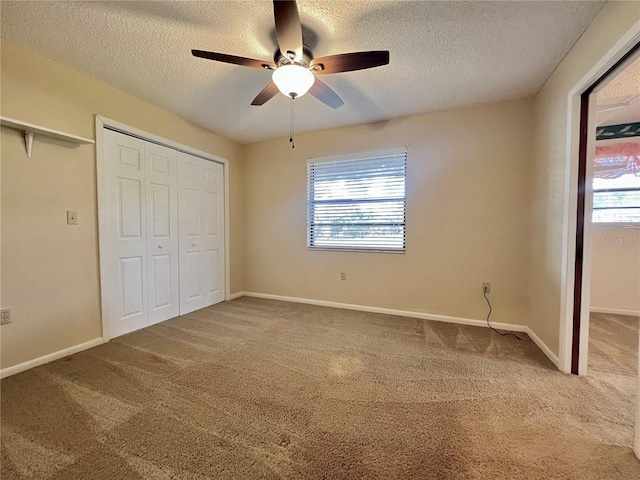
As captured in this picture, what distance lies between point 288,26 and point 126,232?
8.04ft

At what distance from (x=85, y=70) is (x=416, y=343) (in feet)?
12.6

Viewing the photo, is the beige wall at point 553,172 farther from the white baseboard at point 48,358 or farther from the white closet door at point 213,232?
the white baseboard at point 48,358

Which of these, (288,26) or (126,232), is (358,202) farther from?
(126,232)

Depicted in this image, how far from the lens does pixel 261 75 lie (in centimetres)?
222

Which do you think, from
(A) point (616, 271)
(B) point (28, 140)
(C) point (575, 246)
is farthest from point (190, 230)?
(A) point (616, 271)

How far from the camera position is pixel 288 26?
4.55 feet

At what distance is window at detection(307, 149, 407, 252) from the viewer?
3184 mm

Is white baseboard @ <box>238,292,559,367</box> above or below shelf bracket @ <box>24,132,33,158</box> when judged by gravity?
below

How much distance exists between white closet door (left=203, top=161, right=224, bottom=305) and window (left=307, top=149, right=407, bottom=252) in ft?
4.28

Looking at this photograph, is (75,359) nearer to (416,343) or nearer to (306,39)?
(416,343)

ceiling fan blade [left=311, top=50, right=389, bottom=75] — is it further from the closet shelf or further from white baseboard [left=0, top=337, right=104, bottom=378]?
white baseboard [left=0, top=337, right=104, bottom=378]

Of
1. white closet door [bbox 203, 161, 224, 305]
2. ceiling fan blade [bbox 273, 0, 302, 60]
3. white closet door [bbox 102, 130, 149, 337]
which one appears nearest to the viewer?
ceiling fan blade [bbox 273, 0, 302, 60]

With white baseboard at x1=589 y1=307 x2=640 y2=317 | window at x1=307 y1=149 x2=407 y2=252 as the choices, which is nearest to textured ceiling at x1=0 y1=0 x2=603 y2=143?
window at x1=307 y1=149 x2=407 y2=252

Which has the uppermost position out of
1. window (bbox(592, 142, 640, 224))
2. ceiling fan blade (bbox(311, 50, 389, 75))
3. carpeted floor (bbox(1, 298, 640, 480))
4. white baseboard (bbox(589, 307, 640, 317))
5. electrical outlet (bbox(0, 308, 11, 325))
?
ceiling fan blade (bbox(311, 50, 389, 75))
